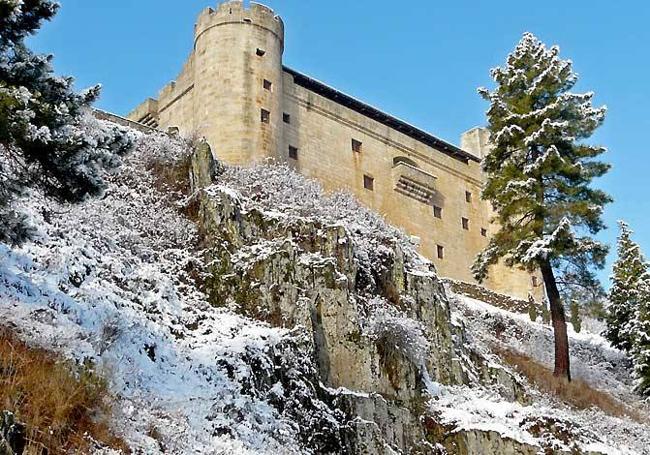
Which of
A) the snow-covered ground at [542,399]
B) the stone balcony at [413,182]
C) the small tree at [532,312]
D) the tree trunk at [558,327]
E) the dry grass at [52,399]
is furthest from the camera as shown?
the stone balcony at [413,182]

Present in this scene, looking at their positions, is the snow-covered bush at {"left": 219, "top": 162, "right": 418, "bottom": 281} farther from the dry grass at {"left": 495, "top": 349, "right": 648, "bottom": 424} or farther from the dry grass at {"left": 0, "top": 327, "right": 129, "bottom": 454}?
the dry grass at {"left": 0, "top": 327, "right": 129, "bottom": 454}

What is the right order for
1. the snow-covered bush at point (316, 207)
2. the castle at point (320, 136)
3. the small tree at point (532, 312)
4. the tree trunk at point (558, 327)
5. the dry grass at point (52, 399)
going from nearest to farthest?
1. the dry grass at point (52, 399)
2. the snow-covered bush at point (316, 207)
3. the tree trunk at point (558, 327)
4. the castle at point (320, 136)
5. the small tree at point (532, 312)

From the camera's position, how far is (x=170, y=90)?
35938 mm

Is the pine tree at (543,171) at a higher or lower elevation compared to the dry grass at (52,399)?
higher

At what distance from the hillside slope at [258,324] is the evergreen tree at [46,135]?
1846mm

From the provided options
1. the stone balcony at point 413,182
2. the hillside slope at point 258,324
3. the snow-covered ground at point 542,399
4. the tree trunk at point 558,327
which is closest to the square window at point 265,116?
the stone balcony at point 413,182

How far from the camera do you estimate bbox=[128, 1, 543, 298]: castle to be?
32.3 m

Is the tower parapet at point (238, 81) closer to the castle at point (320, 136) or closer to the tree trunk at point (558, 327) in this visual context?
the castle at point (320, 136)

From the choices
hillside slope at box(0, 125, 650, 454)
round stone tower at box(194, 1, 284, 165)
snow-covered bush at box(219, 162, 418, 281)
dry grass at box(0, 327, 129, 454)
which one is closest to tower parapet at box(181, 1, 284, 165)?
round stone tower at box(194, 1, 284, 165)

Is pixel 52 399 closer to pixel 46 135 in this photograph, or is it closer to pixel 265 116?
pixel 46 135

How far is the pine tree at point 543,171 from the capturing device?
2538 cm

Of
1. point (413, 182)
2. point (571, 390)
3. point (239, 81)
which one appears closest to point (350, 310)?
point (571, 390)

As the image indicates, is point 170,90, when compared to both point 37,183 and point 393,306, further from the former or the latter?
point 37,183

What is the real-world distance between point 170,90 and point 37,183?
25.9 m
